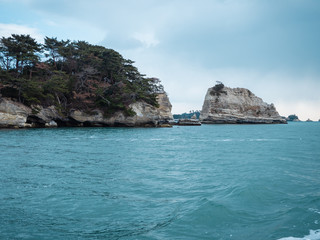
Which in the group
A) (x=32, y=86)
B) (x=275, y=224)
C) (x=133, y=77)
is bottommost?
(x=275, y=224)

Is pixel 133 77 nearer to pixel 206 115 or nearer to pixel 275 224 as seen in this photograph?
pixel 206 115

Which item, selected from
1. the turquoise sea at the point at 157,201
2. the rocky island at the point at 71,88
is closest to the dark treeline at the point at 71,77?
the rocky island at the point at 71,88

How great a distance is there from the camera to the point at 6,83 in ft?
121

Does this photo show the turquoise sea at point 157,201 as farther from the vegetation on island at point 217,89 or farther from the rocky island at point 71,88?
the vegetation on island at point 217,89

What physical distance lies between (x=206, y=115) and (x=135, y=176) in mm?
78933

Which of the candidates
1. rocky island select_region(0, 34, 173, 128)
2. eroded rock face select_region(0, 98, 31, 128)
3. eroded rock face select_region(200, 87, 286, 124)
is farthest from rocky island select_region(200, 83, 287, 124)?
eroded rock face select_region(0, 98, 31, 128)

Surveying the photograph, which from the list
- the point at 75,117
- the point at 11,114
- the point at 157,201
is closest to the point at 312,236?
the point at 157,201

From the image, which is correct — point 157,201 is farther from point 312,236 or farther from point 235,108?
point 235,108

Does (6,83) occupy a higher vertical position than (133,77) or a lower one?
lower

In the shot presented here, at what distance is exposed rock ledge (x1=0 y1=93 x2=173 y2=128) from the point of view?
36.4 m

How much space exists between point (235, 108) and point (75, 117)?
5984 centimetres

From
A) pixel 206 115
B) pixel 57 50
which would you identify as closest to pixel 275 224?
pixel 57 50

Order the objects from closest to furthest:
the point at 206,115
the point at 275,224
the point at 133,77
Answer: the point at 275,224 → the point at 133,77 → the point at 206,115

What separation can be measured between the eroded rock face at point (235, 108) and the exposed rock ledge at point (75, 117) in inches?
1270
